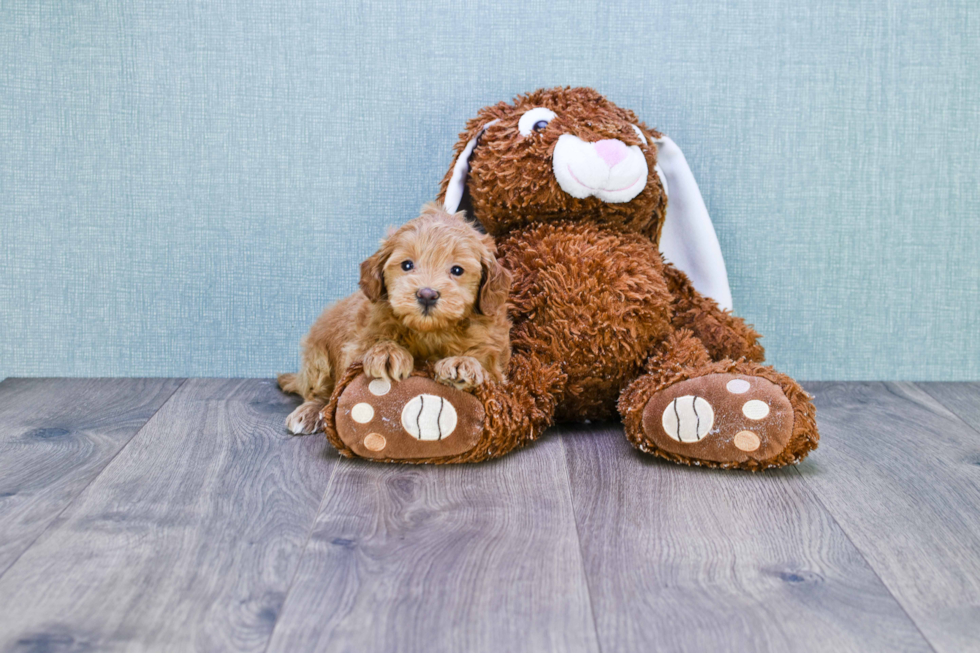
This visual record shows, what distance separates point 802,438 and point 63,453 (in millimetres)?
1273

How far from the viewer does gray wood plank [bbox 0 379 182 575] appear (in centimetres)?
125

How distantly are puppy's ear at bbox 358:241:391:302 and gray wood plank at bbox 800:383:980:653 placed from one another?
778mm

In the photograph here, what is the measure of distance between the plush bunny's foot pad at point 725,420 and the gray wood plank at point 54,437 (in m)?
0.96

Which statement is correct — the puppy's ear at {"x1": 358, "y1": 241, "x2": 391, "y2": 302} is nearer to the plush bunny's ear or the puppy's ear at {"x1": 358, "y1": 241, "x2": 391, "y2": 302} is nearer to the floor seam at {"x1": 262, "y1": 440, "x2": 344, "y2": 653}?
the floor seam at {"x1": 262, "y1": 440, "x2": 344, "y2": 653}

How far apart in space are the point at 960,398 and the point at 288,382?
1.52 metres

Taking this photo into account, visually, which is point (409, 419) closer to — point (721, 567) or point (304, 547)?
point (304, 547)

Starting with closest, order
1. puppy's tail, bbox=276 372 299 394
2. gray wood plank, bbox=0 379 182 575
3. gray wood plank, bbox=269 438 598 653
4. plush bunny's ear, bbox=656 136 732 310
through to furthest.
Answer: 1. gray wood plank, bbox=269 438 598 653
2. gray wood plank, bbox=0 379 182 575
3. plush bunny's ear, bbox=656 136 732 310
4. puppy's tail, bbox=276 372 299 394

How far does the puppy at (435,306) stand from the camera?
1369 mm

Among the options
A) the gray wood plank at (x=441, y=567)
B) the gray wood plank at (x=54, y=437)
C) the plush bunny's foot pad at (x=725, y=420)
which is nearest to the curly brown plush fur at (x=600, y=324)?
the plush bunny's foot pad at (x=725, y=420)

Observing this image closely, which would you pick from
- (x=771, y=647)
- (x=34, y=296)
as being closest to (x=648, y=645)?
(x=771, y=647)

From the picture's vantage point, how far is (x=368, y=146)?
1984mm

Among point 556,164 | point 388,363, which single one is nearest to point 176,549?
point 388,363

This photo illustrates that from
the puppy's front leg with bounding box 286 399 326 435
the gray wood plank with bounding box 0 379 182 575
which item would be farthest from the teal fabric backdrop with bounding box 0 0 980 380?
the puppy's front leg with bounding box 286 399 326 435

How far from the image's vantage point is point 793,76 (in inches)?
77.8
